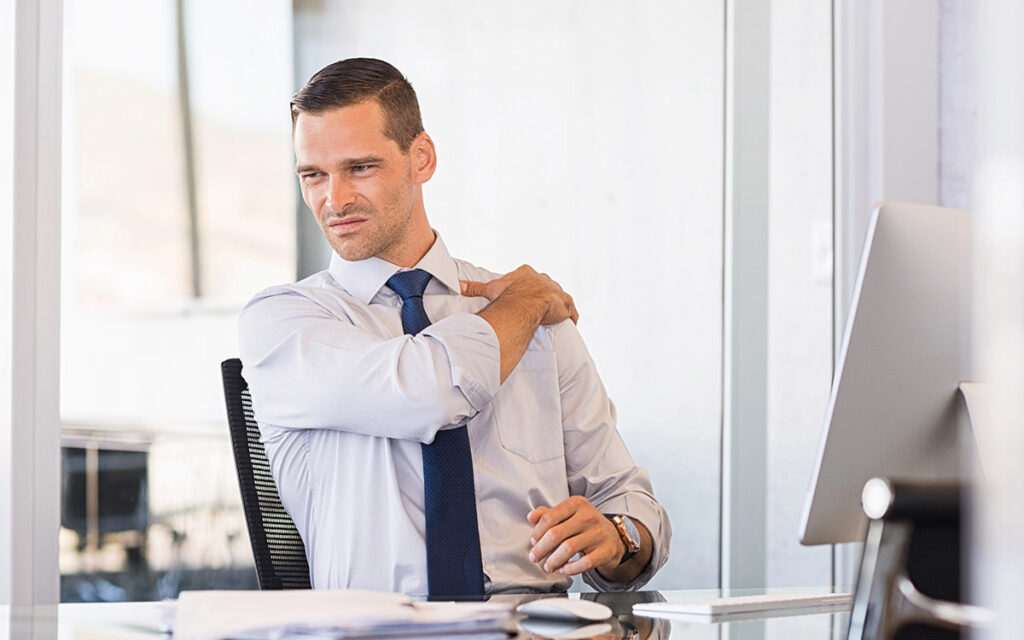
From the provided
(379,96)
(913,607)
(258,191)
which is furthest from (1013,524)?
(258,191)

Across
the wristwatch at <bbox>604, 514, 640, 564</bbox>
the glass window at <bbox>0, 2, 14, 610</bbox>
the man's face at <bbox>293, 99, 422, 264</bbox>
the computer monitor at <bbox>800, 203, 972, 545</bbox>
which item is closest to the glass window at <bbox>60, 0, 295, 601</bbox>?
the glass window at <bbox>0, 2, 14, 610</bbox>

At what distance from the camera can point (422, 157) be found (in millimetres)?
2018

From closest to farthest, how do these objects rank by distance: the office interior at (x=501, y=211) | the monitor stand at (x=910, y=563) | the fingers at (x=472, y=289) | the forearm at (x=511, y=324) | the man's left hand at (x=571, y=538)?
the monitor stand at (x=910, y=563)
the man's left hand at (x=571, y=538)
the forearm at (x=511, y=324)
the fingers at (x=472, y=289)
the office interior at (x=501, y=211)

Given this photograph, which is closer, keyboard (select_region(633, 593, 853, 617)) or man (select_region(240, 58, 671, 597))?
keyboard (select_region(633, 593, 853, 617))

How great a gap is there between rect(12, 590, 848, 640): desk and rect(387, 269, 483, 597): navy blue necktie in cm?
34

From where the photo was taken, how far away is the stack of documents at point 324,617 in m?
0.97

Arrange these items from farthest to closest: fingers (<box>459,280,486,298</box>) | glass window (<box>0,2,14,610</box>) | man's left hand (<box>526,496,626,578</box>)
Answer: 1. glass window (<box>0,2,14,610</box>)
2. fingers (<box>459,280,486,298</box>)
3. man's left hand (<box>526,496,626,578</box>)

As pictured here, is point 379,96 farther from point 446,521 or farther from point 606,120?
point 606,120

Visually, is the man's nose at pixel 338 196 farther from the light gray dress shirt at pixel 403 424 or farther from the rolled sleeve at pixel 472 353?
the rolled sleeve at pixel 472 353

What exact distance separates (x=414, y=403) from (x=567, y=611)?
20.8 inches

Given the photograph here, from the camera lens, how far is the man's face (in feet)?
6.06

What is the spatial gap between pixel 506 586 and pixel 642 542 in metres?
0.23

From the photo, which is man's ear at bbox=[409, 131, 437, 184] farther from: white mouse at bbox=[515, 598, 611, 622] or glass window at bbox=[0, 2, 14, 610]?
white mouse at bbox=[515, 598, 611, 622]

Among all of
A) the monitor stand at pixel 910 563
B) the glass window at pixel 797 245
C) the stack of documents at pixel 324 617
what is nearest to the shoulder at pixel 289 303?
the stack of documents at pixel 324 617
